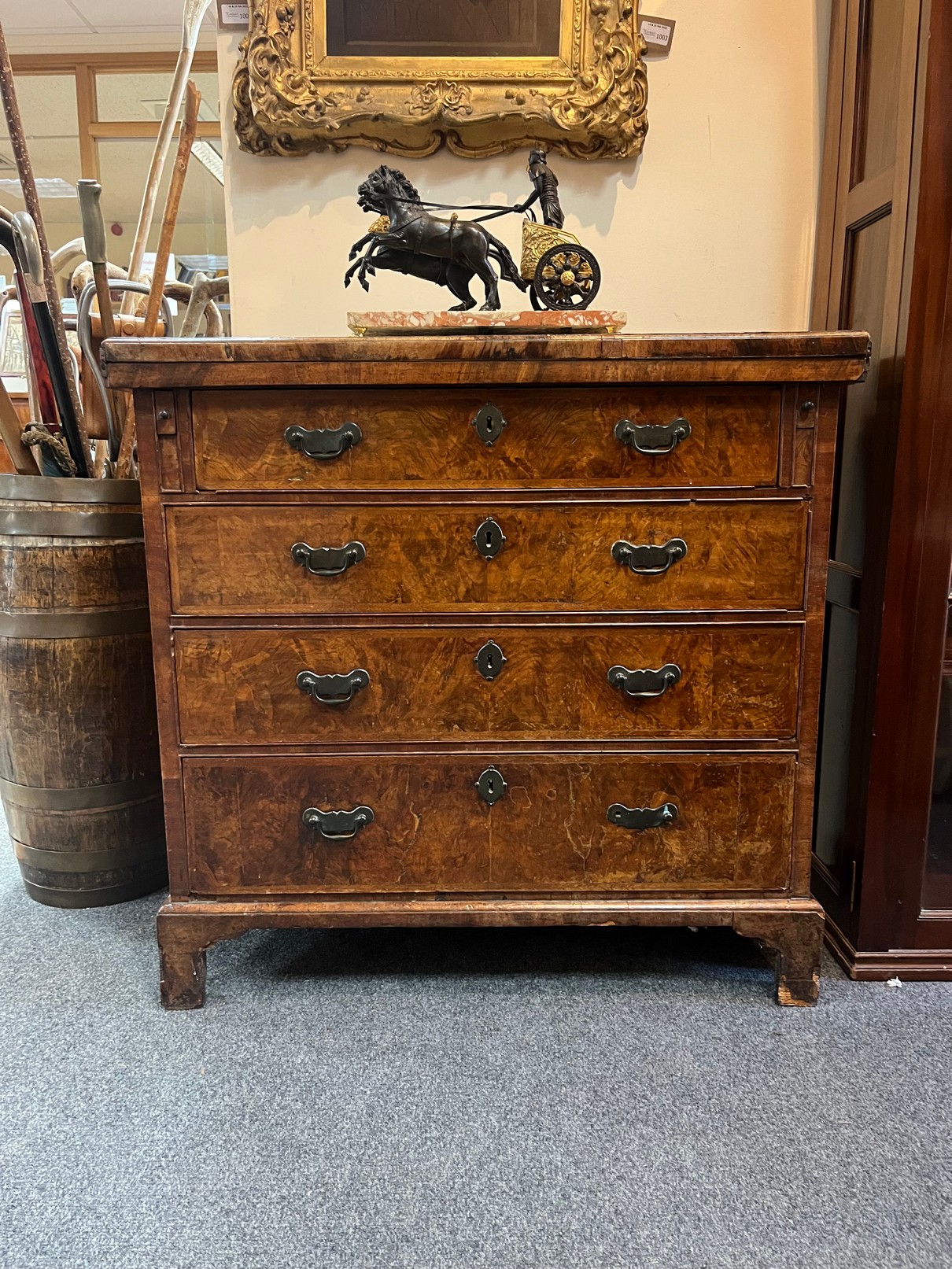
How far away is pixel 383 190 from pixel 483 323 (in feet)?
0.95

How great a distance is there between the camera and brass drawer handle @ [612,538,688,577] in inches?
46.0

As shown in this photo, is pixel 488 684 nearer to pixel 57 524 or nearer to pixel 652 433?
pixel 652 433

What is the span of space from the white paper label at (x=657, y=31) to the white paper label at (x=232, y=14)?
75 cm

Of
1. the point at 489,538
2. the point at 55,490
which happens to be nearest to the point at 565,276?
the point at 489,538

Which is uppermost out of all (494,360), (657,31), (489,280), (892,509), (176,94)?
(657,31)

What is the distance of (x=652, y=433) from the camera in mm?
1141

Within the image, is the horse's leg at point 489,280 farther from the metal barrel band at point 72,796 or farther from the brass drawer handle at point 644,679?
the metal barrel band at point 72,796

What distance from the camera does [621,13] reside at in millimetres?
1530

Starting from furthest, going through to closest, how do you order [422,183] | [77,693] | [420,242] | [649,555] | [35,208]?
1. [422,183]
2. [77,693]
3. [35,208]
4. [420,242]
5. [649,555]

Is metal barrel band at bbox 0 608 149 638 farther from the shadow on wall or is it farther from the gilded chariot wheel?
the gilded chariot wheel

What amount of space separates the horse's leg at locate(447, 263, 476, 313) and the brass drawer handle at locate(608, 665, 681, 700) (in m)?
0.64

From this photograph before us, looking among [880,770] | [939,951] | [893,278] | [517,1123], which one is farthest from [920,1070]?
[893,278]

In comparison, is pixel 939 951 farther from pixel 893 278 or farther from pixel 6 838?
pixel 6 838

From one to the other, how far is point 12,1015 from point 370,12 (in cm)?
184
